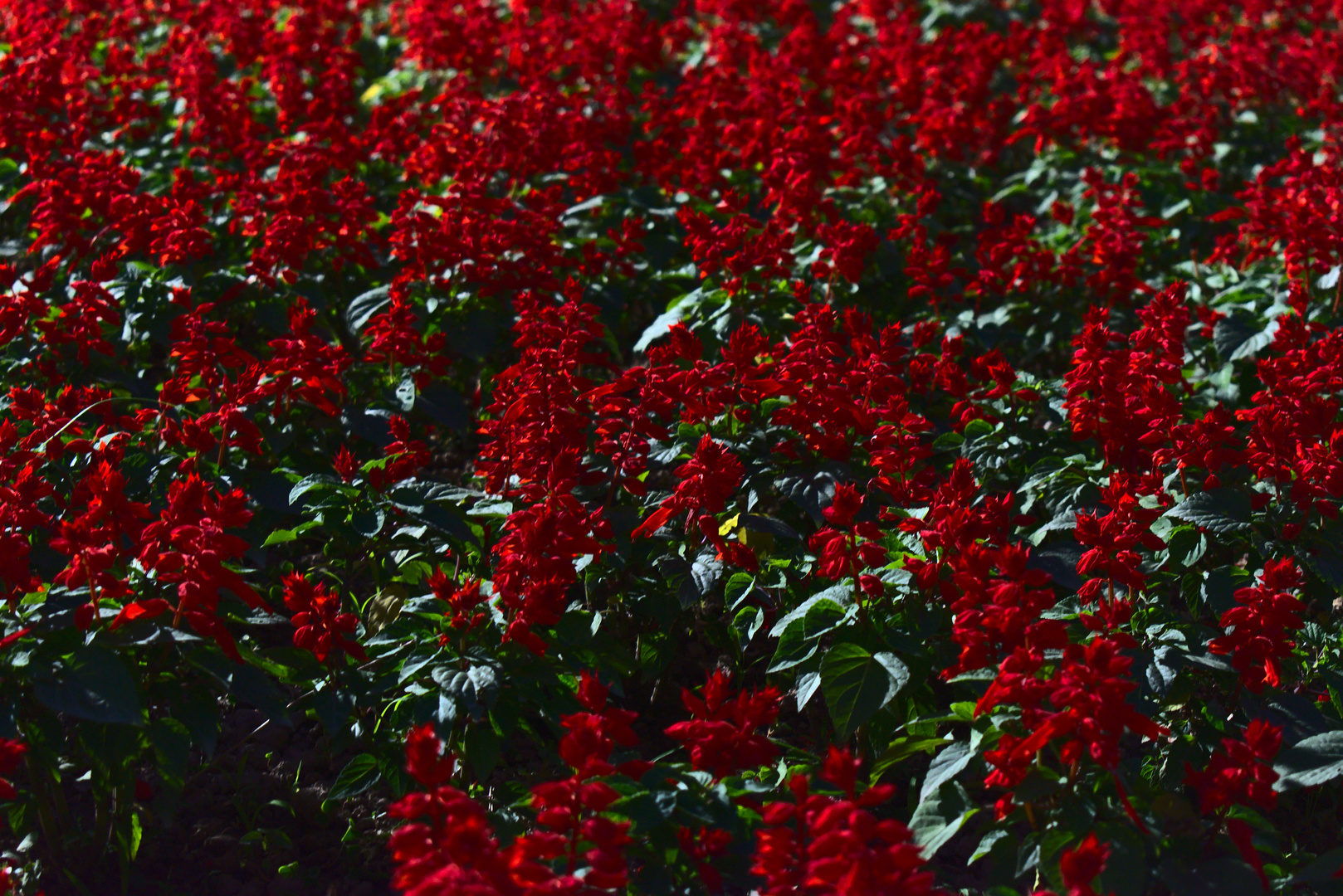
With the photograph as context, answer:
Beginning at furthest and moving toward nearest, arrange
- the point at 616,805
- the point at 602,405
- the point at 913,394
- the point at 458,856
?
1. the point at 913,394
2. the point at 602,405
3. the point at 616,805
4. the point at 458,856

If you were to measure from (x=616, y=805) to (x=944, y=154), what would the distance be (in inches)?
167

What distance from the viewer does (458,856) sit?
1694 mm

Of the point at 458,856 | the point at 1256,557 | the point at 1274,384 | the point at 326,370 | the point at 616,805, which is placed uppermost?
the point at 326,370

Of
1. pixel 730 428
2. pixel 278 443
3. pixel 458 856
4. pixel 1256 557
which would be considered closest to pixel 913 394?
pixel 730 428

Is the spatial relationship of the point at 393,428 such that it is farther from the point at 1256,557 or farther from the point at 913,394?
the point at 1256,557

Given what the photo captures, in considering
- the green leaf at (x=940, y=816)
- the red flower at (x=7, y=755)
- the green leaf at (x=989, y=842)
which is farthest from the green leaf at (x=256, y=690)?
the green leaf at (x=989, y=842)

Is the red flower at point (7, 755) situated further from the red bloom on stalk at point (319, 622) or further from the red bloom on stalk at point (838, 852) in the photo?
the red bloom on stalk at point (838, 852)

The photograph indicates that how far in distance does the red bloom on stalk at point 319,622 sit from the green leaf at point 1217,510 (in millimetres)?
1876

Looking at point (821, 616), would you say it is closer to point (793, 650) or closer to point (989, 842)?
point (793, 650)

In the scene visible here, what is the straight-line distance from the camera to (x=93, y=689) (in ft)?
7.13

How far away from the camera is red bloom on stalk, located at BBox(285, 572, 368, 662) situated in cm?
244

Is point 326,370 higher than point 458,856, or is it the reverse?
point 326,370

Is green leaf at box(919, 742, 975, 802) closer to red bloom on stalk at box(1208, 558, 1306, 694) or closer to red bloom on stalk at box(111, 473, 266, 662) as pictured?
red bloom on stalk at box(1208, 558, 1306, 694)

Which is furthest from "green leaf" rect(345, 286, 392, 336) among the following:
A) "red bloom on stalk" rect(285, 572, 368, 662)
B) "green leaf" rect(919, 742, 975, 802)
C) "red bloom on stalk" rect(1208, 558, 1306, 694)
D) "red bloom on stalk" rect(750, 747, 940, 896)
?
"red bloom on stalk" rect(1208, 558, 1306, 694)
